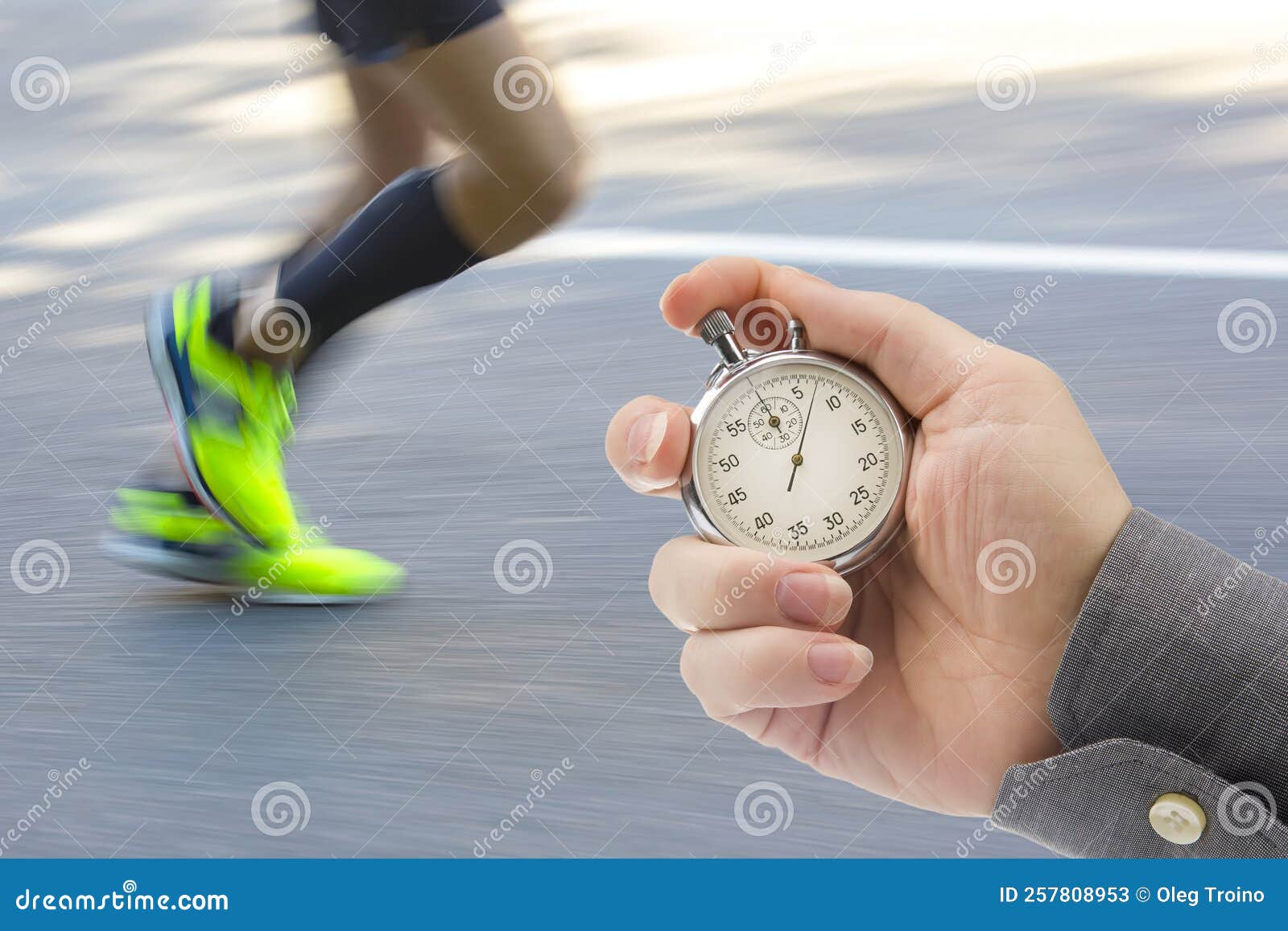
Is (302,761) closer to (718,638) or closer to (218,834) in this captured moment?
(218,834)

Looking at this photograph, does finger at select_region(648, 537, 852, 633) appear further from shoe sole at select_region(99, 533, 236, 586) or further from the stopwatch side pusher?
shoe sole at select_region(99, 533, 236, 586)

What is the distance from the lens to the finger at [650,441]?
1.40 metres

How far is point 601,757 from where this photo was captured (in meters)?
1.99

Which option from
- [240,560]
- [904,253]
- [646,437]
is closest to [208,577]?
[240,560]

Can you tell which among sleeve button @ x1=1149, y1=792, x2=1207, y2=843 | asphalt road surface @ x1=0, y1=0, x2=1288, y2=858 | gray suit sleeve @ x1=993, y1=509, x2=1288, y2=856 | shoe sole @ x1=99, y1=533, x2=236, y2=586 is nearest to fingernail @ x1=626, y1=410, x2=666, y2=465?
gray suit sleeve @ x1=993, y1=509, x2=1288, y2=856

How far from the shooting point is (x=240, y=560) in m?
2.21

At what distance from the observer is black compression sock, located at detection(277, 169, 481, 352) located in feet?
6.75

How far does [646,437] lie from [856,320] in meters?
0.26

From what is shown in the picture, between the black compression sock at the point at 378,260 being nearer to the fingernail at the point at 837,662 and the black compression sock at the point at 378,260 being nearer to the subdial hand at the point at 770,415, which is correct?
the subdial hand at the point at 770,415

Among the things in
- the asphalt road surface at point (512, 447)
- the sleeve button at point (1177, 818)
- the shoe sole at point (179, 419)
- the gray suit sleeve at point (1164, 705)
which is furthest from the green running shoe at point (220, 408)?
the sleeve button at point (1177, 818)

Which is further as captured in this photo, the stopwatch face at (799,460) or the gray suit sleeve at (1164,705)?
the stopwatch face at (799,460)

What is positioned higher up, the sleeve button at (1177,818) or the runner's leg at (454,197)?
the runner's leg at (454,197)

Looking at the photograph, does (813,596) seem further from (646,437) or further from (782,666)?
(646,437)

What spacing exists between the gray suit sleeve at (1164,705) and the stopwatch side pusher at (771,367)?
0.23 metres
